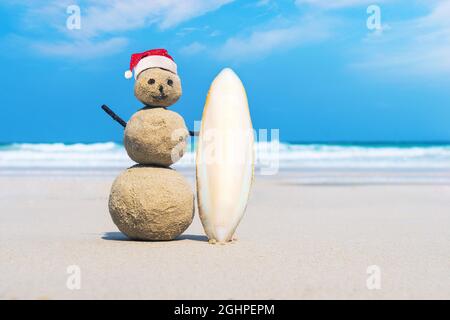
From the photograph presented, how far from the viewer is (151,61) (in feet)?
22.5

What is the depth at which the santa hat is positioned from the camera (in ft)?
22.5

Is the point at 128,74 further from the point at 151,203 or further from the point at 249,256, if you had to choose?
the point at 249,256

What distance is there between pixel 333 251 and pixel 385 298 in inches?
75.6

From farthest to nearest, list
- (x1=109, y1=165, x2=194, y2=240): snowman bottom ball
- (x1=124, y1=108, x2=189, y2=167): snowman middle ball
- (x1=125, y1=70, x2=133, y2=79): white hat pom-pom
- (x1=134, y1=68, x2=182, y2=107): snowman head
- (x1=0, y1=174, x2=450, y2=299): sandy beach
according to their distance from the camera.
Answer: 1. (x1=125, y1=70, x2=133, y2=79): white hat pom-pom
2. (x1=134, y1=68, x2=182, y2=107): snowman head
3. (x1=124, y1=108, x2=189, y2=167): snowman middle ball
4. (x1=109, y1=165, x2=194, y2=240): snowman bottom ball
5. (x1=0, y1=174, x2=450, y2=299): sandy beach

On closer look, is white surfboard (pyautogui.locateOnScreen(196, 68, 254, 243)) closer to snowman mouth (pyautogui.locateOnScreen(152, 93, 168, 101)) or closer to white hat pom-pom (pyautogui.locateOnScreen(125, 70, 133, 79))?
snowman mouth (pyautogui.locateOnScreen(152, 93, 168, 101))

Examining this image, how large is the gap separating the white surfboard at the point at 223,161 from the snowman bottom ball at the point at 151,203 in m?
0.23

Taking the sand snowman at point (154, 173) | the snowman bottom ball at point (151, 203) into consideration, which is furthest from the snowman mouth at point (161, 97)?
the snowman bottom ball at point (151, 203)

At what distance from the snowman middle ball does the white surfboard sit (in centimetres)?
25

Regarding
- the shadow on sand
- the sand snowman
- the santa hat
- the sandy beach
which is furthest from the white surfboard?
the santa hat

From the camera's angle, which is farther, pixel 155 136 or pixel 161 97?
pixel 161 97

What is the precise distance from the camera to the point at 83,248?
6.50m

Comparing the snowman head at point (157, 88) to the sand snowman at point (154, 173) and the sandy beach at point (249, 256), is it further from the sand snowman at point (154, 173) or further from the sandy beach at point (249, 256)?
the sandy beach at point (249, 256)

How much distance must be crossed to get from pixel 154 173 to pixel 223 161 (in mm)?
752

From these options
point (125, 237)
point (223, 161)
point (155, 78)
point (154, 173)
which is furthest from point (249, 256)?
point (155, 78)
